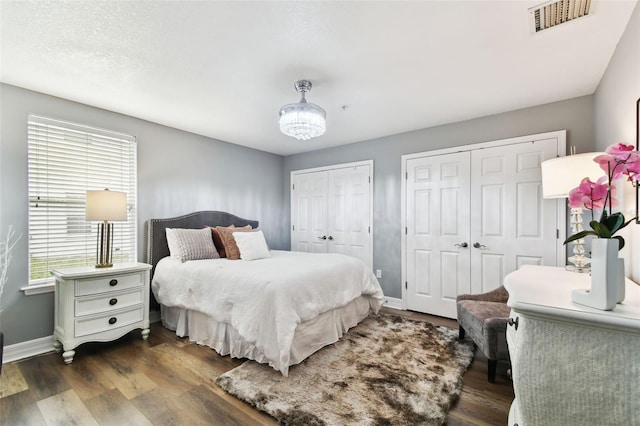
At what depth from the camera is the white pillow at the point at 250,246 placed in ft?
10.5

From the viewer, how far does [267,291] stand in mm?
2172

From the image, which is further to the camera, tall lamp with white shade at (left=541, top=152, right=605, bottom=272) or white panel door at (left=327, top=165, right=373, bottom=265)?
white panel door at (left=327, top=165, right=373, bottom=265)

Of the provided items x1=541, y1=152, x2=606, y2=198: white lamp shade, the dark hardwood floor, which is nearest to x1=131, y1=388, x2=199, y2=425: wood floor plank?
the dark hardwood floor

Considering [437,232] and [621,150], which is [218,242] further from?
[621,150]

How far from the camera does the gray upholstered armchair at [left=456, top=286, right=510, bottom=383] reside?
2051 millimetres

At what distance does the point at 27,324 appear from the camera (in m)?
2.50

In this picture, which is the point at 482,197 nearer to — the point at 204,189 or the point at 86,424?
the point at 204,189

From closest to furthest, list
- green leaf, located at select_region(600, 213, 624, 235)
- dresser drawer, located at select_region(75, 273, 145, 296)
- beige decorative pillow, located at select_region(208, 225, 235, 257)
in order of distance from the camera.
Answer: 1. green leaf, located at select_region(600, 213, 624, 235)
2. dresser drawer, located at select_region(75, 273, 145, 296)
3. beige decorative pillow, located at select_region(208, 225, 235, 257)

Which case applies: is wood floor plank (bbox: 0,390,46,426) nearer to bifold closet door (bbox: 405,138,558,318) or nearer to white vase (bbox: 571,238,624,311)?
white vase (bbox: 571,238,624,311)

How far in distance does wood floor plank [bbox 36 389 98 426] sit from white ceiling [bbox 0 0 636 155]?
94.0 inches

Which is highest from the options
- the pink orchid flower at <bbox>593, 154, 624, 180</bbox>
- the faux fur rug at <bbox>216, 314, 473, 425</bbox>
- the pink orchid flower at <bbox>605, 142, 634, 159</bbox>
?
the pink orchid flower at <bbox>605, 142, 634, 159</bbox>

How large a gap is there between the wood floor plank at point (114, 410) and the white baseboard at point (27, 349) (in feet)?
3.86

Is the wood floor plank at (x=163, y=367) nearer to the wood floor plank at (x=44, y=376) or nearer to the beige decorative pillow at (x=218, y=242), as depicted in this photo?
the wood floor plank at (x=44, y=376)

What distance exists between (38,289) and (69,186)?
991mm
